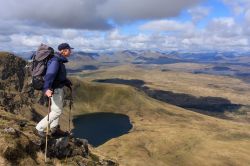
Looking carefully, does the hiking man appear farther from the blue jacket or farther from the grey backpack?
the grey backpack

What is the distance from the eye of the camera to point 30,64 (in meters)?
24.2

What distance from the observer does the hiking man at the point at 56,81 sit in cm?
2212

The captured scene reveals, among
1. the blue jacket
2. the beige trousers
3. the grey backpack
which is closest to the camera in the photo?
Result: the blue jacket

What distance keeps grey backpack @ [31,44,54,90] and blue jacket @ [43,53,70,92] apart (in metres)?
0.32

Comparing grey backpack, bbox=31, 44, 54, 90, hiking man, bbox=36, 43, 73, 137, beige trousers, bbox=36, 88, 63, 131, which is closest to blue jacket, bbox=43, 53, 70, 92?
hiking man, bbox=36, 43, 73, 137

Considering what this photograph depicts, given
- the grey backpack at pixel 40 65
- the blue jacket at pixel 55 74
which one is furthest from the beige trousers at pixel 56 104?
the grey backpack at pixel 40 65

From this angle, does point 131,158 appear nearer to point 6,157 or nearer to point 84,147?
point 84,147

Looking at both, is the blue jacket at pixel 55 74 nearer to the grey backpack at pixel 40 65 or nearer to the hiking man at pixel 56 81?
the hiking man at pixel 56 81

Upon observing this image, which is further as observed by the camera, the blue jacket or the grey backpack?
the grey backpack

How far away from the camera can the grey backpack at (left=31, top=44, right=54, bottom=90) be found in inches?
897

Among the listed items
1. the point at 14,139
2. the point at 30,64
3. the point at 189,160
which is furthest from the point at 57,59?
the point at 189,160

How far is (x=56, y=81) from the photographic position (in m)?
23.4

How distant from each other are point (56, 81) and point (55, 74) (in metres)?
1.06

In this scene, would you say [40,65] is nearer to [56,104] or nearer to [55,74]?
[55,74]
